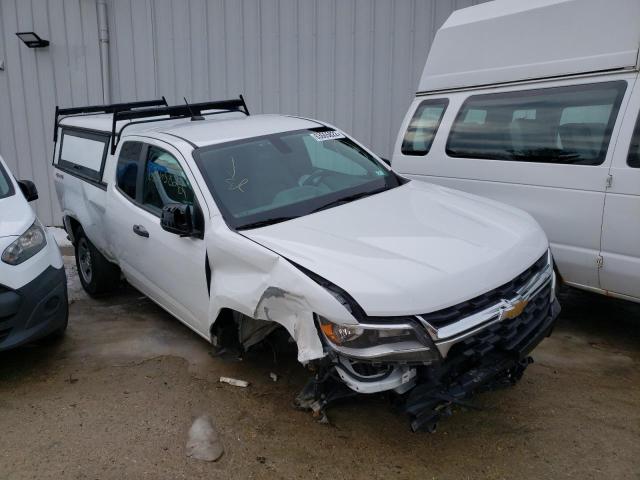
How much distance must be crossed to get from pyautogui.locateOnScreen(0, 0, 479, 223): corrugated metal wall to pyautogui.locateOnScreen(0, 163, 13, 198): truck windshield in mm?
4125

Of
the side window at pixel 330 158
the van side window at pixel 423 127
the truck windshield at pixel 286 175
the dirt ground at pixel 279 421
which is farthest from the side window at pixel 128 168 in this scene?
the van side window at pixel 423 127

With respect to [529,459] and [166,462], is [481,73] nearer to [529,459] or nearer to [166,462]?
[529,459]

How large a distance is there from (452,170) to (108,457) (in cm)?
339

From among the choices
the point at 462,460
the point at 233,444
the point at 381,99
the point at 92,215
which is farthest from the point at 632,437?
the point at 381,99

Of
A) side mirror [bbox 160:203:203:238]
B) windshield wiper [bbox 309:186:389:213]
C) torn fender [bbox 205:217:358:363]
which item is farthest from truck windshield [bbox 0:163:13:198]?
windshield wiper [bbox 309:186:389:213]

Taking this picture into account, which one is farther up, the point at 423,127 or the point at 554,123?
the point at 554,123

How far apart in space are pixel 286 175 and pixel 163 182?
3.13ft

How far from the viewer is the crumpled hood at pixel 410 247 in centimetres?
274

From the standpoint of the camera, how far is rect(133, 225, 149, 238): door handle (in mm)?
4303

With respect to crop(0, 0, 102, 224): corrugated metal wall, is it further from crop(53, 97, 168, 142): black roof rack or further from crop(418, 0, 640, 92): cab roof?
crop(418, 0, 640, 92): cab roof

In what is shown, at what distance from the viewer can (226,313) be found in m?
3.62

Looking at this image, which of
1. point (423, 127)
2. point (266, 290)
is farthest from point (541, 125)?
point (266, 290)

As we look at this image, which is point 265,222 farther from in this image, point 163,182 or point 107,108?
point 107,108

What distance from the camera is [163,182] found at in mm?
4301
